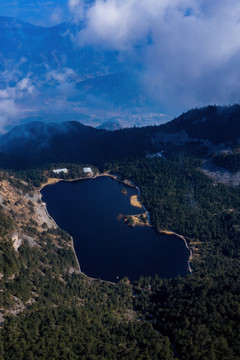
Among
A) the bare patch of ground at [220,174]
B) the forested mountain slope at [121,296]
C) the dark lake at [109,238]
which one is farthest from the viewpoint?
the bare patch of ground at [220,174]

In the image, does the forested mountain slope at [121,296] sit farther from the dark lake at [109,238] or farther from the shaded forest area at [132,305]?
the dark lake at [109,238]

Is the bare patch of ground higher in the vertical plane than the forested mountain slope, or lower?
higher

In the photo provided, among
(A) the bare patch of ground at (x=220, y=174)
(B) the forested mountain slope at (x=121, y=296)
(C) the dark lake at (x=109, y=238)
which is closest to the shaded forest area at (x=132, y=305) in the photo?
(B) the forested mountain slope at (x=121, y=296)

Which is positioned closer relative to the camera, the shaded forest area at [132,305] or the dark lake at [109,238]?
the shaded forest area at [132,305]

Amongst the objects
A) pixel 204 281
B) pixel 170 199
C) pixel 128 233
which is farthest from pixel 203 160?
pixel 204 281

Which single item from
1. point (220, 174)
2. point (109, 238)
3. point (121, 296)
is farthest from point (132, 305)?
point (220, 174)

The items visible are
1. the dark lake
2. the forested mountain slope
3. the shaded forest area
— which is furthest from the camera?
the dark lake

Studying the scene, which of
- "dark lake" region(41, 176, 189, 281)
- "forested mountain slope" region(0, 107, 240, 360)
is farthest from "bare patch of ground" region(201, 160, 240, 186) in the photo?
"dark lake" region(41, 176, 189, 281)

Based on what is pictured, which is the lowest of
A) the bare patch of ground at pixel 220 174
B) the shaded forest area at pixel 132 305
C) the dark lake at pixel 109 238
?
the shaded forest area at pixel 132 305

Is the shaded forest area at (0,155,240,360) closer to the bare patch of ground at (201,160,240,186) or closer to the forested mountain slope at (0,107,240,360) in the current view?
the forested mountain slope at (0,107,240,360)
